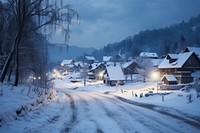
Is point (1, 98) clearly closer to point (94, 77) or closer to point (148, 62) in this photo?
point (148, 62)

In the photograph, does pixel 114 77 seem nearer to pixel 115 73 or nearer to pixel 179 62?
pixel 115 73

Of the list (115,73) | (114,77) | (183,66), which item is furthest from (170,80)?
(115,73)

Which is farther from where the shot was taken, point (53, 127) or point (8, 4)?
point (8, 4)

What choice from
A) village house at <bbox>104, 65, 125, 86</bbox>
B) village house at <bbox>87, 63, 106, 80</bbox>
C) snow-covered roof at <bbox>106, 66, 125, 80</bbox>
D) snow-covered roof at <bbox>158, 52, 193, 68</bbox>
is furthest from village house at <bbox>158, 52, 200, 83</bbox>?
village house at <bbox>87, 63, 106, 80</bbox>

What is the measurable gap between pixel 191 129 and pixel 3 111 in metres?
10.4

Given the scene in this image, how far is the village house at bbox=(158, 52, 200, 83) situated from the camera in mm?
71812

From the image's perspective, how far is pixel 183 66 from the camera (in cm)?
7225

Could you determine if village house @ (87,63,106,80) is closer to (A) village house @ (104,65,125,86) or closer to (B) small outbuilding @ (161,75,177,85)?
(A) village house @ (104,65,125,86)

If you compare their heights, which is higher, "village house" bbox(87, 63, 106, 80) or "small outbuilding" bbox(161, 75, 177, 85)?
"village house" bbox(87, 63, 106, 80)

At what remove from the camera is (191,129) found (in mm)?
15422

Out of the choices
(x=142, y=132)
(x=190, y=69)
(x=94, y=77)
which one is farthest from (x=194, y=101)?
(x=94, y=77)

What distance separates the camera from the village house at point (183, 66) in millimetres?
71812

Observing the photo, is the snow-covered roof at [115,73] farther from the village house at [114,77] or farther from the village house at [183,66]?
the village house at [183,66]

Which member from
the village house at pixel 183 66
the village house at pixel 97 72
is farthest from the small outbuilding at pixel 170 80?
the village house at pixel 97 72
